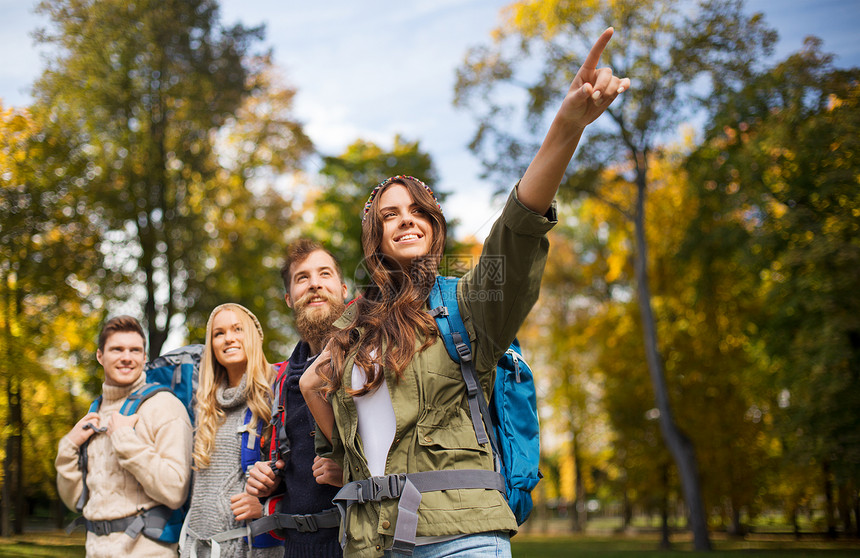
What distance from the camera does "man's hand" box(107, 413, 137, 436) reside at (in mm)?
3513

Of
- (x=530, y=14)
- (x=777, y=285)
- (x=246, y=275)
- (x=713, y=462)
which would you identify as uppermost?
(x=530, y=14)

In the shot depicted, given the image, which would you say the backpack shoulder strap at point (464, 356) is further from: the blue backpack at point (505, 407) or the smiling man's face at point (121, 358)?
the smiling man's face at point (121, 358)

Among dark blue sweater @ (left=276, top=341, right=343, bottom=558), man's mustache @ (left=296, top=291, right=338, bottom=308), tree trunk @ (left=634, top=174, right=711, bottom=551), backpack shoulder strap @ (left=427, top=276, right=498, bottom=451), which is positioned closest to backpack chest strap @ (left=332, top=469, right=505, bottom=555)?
backpack shoulder strap @ (left=427, top=276, right=498, bottom=451)

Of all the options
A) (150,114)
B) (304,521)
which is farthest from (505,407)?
(150,114)

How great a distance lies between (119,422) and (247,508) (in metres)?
1.04

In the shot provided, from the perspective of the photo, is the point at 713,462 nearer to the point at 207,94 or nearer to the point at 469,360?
the point at 207,94

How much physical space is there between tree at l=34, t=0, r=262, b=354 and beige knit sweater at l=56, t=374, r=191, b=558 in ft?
37.4

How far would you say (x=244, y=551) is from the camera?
3152 mm

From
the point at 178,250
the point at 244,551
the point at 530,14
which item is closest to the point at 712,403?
the point at 530,14

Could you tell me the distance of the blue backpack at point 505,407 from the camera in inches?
68.2

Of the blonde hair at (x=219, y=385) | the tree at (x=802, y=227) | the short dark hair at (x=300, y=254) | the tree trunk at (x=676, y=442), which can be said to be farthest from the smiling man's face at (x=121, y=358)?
the tree trunk at (x=676, y=442)

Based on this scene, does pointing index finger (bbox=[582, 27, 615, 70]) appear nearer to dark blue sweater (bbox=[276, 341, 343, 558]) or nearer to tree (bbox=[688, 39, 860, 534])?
dark blue sweater (bbox=[276, 341, 343, 558])

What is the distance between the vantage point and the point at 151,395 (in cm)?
373

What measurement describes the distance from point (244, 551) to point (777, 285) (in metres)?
15.3
